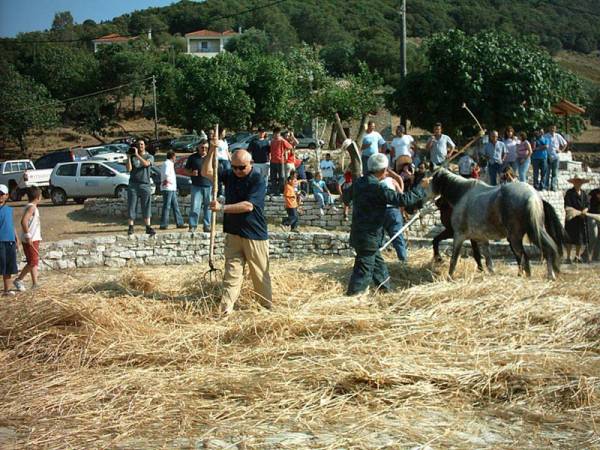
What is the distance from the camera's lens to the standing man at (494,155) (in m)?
17.5

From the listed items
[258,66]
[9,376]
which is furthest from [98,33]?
[9,376]

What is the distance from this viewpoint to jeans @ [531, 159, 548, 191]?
61.5ft

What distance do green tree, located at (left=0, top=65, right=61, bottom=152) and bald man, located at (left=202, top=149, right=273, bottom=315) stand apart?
38646 millimetres

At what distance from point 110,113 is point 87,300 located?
50704 mm

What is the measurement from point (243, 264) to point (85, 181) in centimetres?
1600

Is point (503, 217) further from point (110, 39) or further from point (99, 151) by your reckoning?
point (110, 39)

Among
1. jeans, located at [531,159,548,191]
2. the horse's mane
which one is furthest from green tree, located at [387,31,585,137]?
the horse's mane

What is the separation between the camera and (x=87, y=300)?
7.63 m

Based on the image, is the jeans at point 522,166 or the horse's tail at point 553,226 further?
the jeans at point 522,166

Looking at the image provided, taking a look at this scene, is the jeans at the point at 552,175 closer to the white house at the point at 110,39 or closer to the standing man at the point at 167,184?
the standing man at the point at 167,184

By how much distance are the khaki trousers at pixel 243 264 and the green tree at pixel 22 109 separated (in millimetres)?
38751

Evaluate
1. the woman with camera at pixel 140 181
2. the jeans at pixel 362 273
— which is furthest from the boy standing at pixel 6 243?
the jeans at pixel 362 273

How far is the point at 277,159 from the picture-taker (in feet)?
57.6

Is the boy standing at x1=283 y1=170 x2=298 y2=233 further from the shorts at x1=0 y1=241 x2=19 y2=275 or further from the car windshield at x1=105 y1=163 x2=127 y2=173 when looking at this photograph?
the car windshield at x1=105 y1=163 x2=127 y2=173
